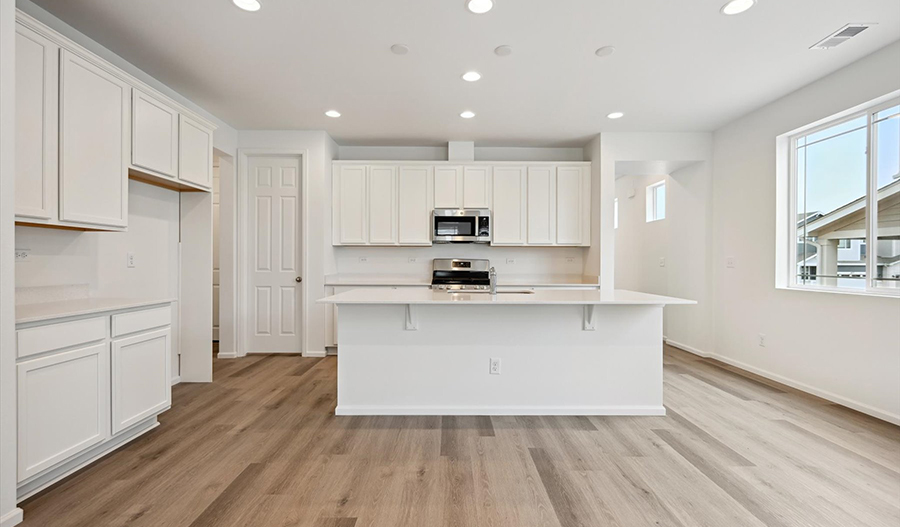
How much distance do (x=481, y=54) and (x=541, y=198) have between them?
2.53 metres

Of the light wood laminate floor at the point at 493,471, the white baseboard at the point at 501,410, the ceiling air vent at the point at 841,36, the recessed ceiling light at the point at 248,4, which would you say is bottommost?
the light wood laminate floor at the point at 493,471

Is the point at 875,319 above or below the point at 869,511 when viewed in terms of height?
above

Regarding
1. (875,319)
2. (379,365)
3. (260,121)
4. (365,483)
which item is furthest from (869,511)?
(260,121)

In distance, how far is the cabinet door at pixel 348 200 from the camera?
201 inches

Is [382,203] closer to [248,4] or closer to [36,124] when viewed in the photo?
[248,4]

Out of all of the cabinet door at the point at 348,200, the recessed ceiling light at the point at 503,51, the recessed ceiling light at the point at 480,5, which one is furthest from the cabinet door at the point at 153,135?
the recessed ceiling light at the point at 503,51

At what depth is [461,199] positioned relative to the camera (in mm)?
5164

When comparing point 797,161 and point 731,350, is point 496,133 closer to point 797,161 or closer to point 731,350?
point 797,161

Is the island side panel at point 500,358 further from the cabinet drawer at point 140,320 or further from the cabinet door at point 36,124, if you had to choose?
the cabinet door at point 36,124

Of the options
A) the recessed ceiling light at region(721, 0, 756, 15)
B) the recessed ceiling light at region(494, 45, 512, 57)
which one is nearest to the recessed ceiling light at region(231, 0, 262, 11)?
the recessed ceiling light at region(494, 45, 512, 57)

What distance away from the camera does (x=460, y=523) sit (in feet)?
5.61

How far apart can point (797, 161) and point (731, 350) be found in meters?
2.05

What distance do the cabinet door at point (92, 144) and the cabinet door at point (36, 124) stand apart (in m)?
0.05

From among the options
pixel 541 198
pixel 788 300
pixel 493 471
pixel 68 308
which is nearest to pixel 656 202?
pixel 541 198
